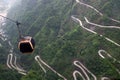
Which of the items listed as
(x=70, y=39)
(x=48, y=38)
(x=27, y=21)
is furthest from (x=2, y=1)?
(x=70, y=39)

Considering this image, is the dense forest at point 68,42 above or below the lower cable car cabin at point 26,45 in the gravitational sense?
below

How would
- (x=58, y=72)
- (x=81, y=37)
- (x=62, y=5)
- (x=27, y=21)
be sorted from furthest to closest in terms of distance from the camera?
(x=27, y=21), (x=62, y=5), (x=81, y=37), (x=58, y=72)

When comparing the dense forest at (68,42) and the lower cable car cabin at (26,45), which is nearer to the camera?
the lower cable car cabin at (26,45)

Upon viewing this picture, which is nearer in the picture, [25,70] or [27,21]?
[25,70]

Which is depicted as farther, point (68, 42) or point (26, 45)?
point (68, 42)

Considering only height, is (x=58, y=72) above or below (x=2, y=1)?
below

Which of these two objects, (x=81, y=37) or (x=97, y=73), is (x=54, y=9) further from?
(x=97, y=73)

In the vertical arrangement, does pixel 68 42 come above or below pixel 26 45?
below

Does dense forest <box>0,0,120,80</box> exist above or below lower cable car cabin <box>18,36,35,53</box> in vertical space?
below
